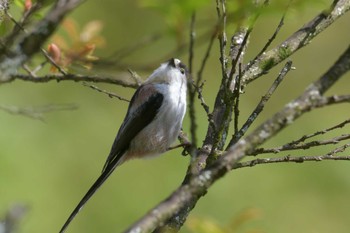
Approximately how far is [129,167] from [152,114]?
278 centimetres

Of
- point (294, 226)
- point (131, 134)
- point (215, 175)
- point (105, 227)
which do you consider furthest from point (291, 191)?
point (215, 175)

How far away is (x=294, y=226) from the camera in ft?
20.5

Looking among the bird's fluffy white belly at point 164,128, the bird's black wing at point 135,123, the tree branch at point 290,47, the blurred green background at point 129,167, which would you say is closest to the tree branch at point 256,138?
the tree branch at point 290,47

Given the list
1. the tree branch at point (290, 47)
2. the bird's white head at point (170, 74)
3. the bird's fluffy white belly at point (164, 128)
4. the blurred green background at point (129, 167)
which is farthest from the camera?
the blurred green background at point (129, 167)

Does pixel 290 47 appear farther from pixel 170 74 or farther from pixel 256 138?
pixel 256 138

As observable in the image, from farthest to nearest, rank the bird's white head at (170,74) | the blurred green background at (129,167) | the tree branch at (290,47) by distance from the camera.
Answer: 1. the blurred green background at (129,167)
2. the bird's white head at (170,74)
3. the tree branch at (290,47)

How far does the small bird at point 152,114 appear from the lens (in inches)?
141

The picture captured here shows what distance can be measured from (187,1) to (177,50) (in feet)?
0.42

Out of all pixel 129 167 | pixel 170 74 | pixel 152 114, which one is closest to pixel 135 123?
pixel 152 114

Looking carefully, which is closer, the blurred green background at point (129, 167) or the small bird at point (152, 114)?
the small bird at point (152, 114)

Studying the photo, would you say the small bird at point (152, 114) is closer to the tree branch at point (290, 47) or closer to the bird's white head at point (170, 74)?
the bird's white head at point (170, 74)

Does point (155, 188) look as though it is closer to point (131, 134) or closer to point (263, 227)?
point (263, 227)

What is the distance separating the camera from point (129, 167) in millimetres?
6363

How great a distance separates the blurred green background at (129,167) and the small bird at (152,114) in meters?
1.91
